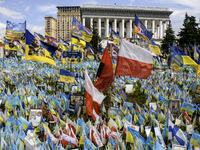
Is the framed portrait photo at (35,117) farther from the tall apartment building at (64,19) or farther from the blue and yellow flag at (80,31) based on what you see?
the tall apartment building at (64,19)

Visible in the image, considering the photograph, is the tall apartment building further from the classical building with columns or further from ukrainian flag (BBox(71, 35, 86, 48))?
ukrainian flag (BBox(71, 35, 86, 48))

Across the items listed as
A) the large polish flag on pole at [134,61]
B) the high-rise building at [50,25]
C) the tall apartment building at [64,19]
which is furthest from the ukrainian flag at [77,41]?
the high-rise building at [50,25]

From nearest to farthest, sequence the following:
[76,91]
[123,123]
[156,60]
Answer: [123,123] < [76,91] < [156,60]

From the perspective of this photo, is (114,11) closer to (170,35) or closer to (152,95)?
(170,35)

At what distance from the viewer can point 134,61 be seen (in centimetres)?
501

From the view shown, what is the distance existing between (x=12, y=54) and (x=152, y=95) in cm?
2294

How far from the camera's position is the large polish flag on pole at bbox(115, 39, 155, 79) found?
4941 mm

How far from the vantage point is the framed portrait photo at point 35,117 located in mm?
4788

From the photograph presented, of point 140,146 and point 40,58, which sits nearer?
point 140,146

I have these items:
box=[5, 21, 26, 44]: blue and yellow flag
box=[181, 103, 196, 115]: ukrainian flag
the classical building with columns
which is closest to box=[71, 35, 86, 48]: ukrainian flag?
box=[5, 21, 26, 44]: blue and yellow flag

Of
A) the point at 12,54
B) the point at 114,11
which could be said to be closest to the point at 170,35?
the point at 12,54

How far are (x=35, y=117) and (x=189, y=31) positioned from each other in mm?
27714

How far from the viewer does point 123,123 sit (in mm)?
4875

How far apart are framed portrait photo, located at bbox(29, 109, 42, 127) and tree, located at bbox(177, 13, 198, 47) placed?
26323 mm
